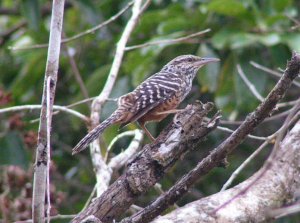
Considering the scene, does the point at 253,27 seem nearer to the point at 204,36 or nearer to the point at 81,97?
the point at 204,36

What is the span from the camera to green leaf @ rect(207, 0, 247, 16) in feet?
19.9

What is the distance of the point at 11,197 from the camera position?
6094 mm

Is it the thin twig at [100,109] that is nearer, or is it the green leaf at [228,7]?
the thin twig at [100,109]

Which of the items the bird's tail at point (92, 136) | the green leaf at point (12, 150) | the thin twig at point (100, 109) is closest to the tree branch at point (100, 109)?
the thin twig at point (100, 109)

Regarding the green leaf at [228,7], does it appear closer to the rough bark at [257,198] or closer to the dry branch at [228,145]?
the rough bark at [257,198]

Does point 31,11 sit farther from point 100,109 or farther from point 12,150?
point 100,109

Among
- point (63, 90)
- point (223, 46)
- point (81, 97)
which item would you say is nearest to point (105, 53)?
point (63, 90)

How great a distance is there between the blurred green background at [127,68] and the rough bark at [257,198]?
182 cm

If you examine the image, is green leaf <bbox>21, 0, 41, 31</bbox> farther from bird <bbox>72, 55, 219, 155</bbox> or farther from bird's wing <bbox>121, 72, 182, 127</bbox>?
bird's wing <bbox>121, 72, 182, 127</bbox>

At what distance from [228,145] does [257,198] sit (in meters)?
0.40

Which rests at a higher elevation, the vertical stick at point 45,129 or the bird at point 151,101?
the vertical stick at point 45,129

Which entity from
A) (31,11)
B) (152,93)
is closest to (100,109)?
(152,93)

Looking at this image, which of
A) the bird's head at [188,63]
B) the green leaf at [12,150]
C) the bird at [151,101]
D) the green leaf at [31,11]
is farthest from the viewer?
the green leaf at [31,11]

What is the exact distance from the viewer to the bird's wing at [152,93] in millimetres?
Answer: 5027
